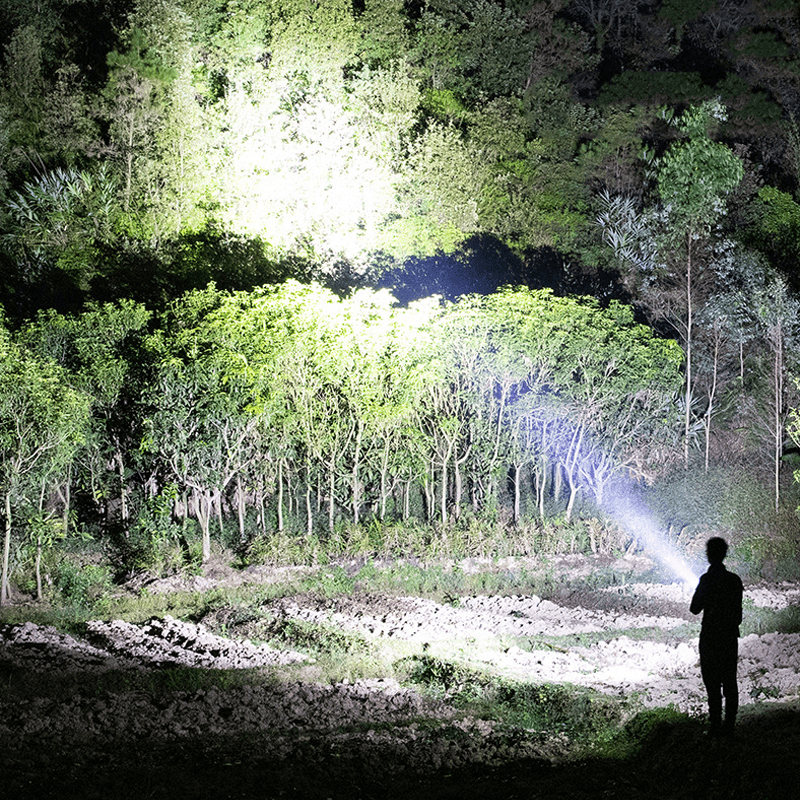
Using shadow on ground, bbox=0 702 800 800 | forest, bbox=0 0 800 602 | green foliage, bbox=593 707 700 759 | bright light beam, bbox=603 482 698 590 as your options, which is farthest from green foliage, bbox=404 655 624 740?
bright light beam, bbox=603 482 698 590

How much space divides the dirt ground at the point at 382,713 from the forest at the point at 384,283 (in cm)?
435

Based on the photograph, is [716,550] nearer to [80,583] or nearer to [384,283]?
[80,583]

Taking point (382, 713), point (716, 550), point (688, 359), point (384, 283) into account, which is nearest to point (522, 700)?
point (382, 713)

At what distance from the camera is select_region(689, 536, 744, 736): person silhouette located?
735 cm

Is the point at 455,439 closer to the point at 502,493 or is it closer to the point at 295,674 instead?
the point at 502,493

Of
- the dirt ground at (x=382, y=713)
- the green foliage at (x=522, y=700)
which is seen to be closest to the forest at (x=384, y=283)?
the dirt ground at (x=382, y=713)

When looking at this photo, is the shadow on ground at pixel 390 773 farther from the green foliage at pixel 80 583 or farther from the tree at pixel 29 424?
the tree at pixel 29 424

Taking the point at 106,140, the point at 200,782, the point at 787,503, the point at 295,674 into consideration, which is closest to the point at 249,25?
the point at 106,140

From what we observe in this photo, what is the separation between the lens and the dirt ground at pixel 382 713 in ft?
23.6

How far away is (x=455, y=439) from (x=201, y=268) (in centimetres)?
1255

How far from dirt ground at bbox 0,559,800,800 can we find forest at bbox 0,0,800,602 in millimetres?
4347

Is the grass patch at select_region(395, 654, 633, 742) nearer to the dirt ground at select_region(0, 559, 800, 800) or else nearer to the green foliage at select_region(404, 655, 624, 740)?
the green foliage at select_region(404, 655, 624, 740)

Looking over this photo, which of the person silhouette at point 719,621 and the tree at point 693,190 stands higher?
the tree at point 693,190

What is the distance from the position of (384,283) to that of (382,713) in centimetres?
2115
